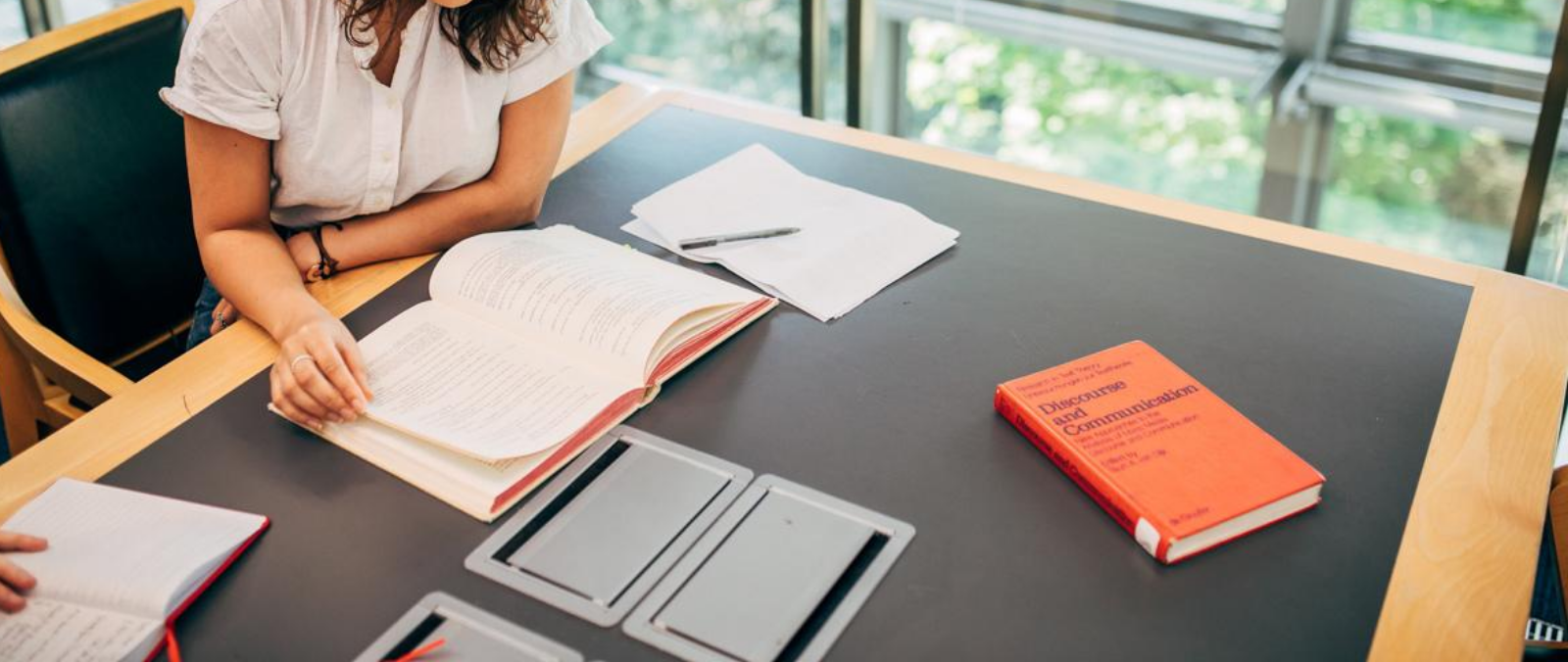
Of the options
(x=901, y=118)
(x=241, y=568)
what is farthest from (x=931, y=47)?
(x=241, y=568)

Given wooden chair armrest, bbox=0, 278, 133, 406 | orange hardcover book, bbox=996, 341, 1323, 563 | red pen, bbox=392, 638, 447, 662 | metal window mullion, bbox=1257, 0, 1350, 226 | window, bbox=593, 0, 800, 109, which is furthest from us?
window, bbox=593, 0, 800, 109

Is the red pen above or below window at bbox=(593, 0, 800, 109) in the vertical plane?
below

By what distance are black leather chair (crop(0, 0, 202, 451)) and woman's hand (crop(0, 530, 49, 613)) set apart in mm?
385

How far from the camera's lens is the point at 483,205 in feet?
5.02

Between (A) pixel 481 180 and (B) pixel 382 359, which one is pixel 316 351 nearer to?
(B) pixel 382 359

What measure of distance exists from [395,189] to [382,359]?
1.10 feet

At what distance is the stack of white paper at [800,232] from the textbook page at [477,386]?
0.27 m

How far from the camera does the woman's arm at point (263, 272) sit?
3.93 feet

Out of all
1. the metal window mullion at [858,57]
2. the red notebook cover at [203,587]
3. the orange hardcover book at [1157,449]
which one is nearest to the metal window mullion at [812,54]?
the metal window mullion at [858,57]

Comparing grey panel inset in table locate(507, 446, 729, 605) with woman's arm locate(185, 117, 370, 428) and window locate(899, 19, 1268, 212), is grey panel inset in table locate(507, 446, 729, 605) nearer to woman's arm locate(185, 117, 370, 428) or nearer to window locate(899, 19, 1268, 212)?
woman's arm locate(185, 117, 370, 428)

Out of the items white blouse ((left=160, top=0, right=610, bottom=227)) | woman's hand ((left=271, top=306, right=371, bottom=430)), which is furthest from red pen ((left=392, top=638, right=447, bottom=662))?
white blouse ((left=160, top=0, right=610, bottom=227))

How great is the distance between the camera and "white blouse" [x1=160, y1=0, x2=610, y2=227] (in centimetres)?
131

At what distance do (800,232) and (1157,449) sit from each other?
1.86 ft

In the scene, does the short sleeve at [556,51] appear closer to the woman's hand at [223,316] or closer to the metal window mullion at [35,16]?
the woman's hand at [223,316]
